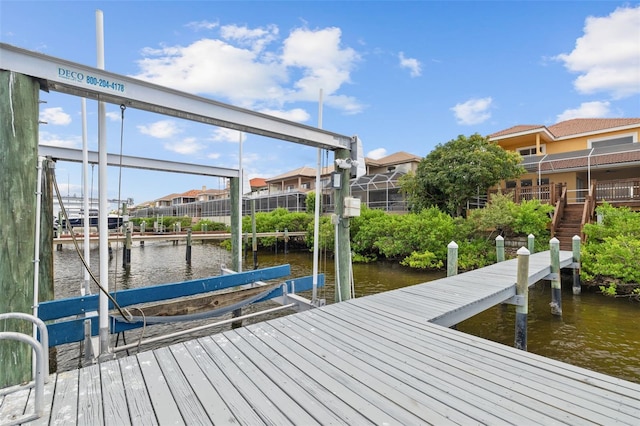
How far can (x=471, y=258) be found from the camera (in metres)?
13.4

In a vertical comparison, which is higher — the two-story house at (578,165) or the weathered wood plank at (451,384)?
the two-story house at (578,165)

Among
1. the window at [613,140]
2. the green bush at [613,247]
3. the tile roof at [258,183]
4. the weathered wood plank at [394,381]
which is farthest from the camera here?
the tile roof at [258,183]

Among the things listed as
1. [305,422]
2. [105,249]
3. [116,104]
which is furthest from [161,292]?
[305,422]

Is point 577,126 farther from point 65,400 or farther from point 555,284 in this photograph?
point 65,400

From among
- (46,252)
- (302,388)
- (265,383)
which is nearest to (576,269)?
(302,388)

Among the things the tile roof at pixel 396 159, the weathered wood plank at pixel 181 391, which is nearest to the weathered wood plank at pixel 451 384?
the weathered wood plank at pixel 181 391

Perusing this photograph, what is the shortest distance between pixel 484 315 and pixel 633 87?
16.7 metres

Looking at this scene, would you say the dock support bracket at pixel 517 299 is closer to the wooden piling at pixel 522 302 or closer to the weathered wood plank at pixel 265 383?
the wooden piling at pixel 522 302

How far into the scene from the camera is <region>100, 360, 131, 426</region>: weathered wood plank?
2.16 metres

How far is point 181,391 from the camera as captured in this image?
98.8 inches

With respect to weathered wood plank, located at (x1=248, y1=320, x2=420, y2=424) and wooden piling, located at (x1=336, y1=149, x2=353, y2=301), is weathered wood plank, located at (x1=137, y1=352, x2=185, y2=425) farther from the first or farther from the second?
wooden piling, located at (x1=336, y1=149, x2=353, y2=301)

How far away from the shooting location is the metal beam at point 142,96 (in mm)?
2707

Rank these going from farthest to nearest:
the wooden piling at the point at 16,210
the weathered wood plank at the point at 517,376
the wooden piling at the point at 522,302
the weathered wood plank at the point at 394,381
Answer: the wooden piling at the point at 522,302 < the wooden piling at the point at 16,210 < the weathered wood plank at the point at 517,376 < the weathered wood plank at the point at 394,381

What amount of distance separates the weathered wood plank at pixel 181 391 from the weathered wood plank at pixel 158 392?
32mm
